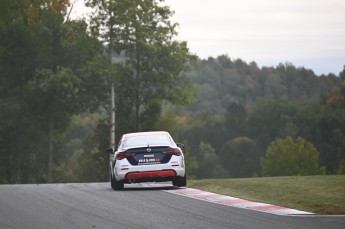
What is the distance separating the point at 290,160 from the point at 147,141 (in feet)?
336

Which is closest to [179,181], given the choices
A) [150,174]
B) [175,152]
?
[175,152]

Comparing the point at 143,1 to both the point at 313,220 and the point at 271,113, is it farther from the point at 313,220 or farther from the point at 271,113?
the point at 271,113

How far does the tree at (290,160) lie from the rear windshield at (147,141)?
3868 inches

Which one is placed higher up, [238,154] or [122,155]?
[122,155]

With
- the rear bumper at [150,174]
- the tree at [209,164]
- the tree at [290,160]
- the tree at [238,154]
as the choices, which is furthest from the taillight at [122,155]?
the tree at [238,154]

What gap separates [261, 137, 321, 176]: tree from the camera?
401 ft

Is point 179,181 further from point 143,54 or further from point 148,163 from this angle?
point 143,54

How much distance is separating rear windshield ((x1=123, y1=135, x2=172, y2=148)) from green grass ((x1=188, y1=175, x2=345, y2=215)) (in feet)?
4.76

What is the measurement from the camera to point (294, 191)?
2045 centimetres

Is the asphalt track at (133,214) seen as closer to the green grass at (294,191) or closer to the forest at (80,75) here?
the green grass at (294,191)

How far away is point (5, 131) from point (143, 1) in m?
12.2

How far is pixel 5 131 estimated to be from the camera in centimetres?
6000

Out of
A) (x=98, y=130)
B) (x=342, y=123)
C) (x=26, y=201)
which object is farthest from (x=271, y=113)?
(x=26, y=201)

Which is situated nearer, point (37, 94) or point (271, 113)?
point (37, 94)
